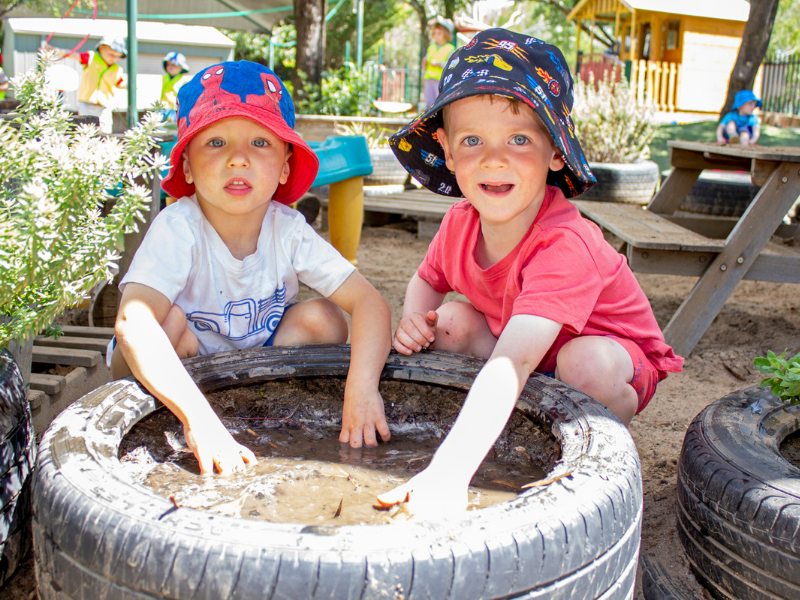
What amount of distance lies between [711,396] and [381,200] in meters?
3.89

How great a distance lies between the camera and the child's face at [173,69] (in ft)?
25.8

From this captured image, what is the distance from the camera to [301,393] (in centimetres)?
185

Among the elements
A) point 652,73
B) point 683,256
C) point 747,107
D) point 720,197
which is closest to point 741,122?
point 747,107

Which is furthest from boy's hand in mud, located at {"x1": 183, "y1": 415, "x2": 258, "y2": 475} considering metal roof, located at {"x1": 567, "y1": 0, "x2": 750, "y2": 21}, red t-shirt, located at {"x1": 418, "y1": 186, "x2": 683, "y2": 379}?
metal roof, located at {"x1": 567, "y1": 0, "x2": 750, "y2": 21}

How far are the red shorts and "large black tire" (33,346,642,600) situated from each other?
628 mm

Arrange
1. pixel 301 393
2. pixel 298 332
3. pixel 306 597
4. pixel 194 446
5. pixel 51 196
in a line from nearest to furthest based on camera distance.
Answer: pixel 306 597 → pixel 51 196 → pixel 194 446 → pixel 301 393 → pixel 298 332

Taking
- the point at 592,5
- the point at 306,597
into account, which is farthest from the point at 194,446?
the point at 592,5

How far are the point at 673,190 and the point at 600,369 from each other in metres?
3.15

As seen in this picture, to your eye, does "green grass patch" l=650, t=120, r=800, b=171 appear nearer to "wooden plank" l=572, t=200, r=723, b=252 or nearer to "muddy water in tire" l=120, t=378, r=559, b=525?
"wooden plank" l=572, t=200, r=723, b=252

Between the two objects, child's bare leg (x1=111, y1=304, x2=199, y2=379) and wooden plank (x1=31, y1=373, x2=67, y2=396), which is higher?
child's bare leg (x1=111, y1=304, x2=199, y2=379)

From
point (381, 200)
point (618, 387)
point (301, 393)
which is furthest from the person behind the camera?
point (381, 200)

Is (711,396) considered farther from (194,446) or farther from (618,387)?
(194,446)

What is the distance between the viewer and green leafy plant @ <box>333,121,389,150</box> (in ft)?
23.9

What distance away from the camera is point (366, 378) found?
166 cm
